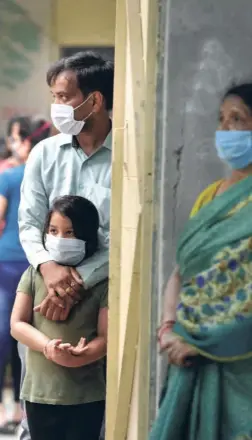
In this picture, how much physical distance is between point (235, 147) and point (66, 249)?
758 millimetres

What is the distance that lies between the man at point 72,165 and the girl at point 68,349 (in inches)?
1.4

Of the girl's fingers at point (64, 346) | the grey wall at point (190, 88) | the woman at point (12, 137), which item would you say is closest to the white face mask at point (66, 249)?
the girl's fingers at point (64, 346)

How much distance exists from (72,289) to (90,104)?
1.84ft

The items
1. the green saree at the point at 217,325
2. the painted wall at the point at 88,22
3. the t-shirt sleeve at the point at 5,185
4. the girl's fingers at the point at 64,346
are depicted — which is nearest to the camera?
the green saree at the point at 217,325

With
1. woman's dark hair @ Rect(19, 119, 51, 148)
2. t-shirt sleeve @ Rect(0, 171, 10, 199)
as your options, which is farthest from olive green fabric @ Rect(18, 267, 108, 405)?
woman's dark hair @ Rect(19, 119, 51, 148)

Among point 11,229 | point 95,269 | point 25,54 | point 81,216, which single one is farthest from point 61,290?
point 25,54

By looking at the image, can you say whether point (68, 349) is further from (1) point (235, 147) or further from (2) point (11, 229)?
(1) point (235, 147)

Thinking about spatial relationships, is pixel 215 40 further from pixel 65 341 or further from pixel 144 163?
pixel 65 341

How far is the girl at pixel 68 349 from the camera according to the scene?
2244 mm

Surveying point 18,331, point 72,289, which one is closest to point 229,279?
point 72,289

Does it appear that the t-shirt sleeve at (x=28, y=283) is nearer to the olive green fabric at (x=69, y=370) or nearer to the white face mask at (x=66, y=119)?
the olive green fabric at (x=69, y=370)

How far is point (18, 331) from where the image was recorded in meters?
2.30

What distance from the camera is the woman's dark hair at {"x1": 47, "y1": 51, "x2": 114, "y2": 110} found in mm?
2316

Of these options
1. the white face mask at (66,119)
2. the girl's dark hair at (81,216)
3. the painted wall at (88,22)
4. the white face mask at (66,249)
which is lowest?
the white face mask at (66,249)
